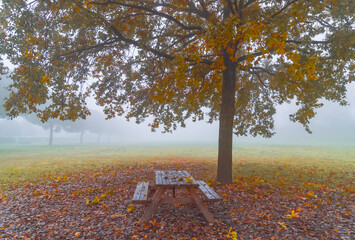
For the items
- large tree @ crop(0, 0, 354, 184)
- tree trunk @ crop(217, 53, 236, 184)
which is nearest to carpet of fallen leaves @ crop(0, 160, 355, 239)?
tree trunk @ crop(217, 53, 236, 184)

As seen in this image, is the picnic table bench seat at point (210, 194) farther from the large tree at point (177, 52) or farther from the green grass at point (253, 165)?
the green grass at point (253, 165)

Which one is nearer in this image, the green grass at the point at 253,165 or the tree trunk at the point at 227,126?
the tree trunk at the point at 227,126

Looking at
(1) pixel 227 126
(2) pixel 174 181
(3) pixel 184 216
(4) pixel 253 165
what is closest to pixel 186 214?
(3) pixel 184 216

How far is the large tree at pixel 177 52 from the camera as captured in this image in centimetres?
624

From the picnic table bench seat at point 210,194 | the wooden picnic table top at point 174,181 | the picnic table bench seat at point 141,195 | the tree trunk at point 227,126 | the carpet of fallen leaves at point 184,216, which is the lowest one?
the carpet of fallen leaves at point 184,216

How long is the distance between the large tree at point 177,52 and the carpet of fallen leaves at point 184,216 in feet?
7.39

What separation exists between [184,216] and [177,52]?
600 cm

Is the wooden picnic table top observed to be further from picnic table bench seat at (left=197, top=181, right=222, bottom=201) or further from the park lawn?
the park lawn

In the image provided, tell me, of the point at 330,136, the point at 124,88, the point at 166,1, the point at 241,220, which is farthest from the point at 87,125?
the point at 330,136

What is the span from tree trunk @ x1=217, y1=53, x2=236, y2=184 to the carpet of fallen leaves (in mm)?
541

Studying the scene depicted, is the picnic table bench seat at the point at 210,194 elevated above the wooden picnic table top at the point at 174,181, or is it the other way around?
the wooden picnic table top at the point at 174,181

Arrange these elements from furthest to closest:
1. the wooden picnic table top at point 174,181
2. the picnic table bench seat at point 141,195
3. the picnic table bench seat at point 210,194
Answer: the wooden picnic table top at point 174,181 → the picnic table bench seat at point 141,195 → the picnic table bench seat at point 210,194

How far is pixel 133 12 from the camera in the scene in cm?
830

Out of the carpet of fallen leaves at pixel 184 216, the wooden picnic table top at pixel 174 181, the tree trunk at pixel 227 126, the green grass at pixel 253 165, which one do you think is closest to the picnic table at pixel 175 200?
the wooden picnic table top at pixel 174 181
